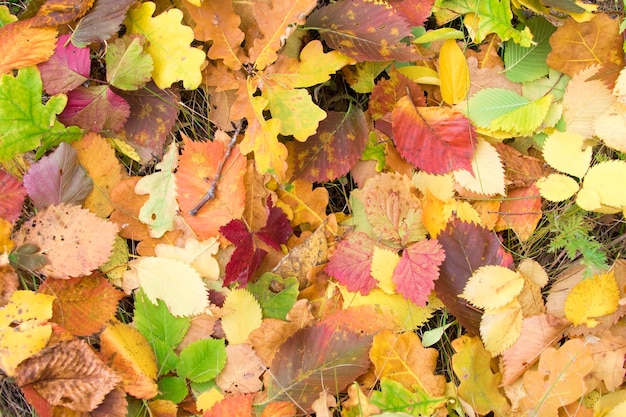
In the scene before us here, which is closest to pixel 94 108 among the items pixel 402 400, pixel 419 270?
pixel 419 270

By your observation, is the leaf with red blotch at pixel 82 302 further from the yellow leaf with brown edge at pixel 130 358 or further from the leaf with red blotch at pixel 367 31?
the leaf with red blotch at pixel 367 31

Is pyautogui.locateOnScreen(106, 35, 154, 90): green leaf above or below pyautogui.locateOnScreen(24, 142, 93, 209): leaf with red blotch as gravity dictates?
above

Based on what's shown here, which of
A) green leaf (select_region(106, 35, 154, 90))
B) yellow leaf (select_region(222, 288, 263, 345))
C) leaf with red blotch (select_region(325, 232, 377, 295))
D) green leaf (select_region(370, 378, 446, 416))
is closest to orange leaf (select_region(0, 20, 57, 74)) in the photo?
green leaf (select_region(106, 35, 154, 90))

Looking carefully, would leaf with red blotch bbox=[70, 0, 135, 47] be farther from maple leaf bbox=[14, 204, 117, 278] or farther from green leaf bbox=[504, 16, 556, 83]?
green leaf bbox=[504, 16, 556, 83]

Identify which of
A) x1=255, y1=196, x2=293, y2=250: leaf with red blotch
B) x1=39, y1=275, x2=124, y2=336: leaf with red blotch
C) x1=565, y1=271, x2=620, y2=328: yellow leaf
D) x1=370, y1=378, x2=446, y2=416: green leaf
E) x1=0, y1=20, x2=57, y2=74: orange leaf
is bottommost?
x1=370, y1=378, x2=446, y2=416: green leaf

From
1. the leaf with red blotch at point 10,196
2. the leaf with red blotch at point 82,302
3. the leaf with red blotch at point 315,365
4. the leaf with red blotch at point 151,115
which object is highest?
the leaf with red blotch at point 151,115

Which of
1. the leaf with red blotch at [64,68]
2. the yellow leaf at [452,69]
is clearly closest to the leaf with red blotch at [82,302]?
the leaf with red blotch at [64,68]
